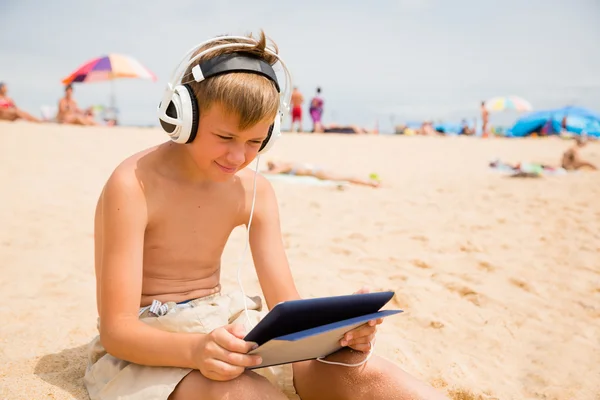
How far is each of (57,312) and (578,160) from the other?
920cm

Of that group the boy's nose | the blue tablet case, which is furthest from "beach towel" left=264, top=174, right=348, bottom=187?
the blue tablet case

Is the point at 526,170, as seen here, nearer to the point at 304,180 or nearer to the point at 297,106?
the point at 304,180

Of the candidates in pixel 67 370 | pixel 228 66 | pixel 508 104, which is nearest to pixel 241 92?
pixel 228 66

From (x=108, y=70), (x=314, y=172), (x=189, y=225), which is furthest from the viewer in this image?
(x=108, y=70)

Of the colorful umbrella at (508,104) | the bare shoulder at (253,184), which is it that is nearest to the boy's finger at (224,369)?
the bare shoulder at (253,184)

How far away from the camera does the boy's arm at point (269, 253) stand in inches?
75.8

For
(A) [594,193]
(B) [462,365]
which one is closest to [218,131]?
(B) [462,365]

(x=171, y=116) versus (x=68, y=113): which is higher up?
(x=171, y=116)

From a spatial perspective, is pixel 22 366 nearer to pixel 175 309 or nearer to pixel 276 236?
pixel 175 309

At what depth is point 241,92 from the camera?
1.55 m

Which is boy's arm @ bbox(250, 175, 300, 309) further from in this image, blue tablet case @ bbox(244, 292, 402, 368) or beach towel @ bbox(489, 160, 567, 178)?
beach towel @ bbox(489, 160, 567, 178)

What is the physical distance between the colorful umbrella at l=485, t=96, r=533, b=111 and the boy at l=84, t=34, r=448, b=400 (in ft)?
72.8

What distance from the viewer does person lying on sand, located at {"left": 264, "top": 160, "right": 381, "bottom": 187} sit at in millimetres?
7204

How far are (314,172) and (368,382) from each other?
596 cm
